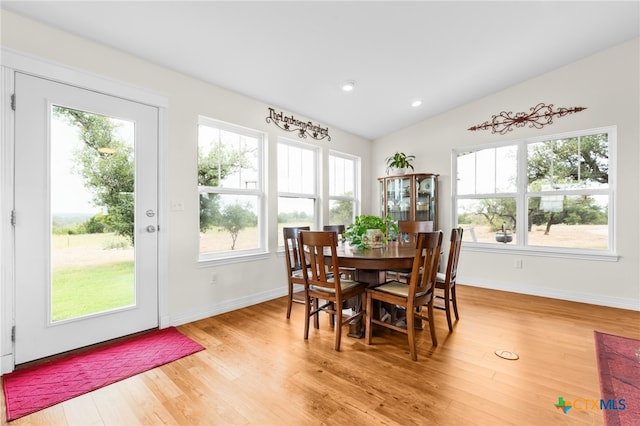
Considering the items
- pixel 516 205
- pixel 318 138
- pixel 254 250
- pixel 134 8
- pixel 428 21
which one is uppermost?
pixel 428 21

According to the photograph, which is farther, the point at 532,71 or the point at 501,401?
the point at 532,71

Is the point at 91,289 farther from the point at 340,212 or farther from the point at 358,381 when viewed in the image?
the point at 340,212

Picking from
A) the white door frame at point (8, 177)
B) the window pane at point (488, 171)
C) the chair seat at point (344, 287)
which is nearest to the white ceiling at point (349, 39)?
the white door frame at point (8, 177)

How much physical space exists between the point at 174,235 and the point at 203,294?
71 cm

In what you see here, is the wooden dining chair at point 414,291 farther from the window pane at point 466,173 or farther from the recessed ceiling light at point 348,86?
the window pane at point 466,173

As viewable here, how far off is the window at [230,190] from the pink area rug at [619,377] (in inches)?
128

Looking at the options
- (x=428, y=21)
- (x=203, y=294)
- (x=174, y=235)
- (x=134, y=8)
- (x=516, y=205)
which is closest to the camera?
(x=134, y=8)

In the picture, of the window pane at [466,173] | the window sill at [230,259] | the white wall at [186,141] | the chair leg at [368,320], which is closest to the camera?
the white wall at [186,141]

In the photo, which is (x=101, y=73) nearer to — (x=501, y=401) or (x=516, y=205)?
(x=501, y=401)

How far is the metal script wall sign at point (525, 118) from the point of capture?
3.91 meters

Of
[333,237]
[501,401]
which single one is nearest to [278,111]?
[333,237]

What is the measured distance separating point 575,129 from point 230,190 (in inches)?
172

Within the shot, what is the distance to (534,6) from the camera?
265 centimetres

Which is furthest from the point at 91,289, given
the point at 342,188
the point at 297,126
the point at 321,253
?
the point at 342,188
